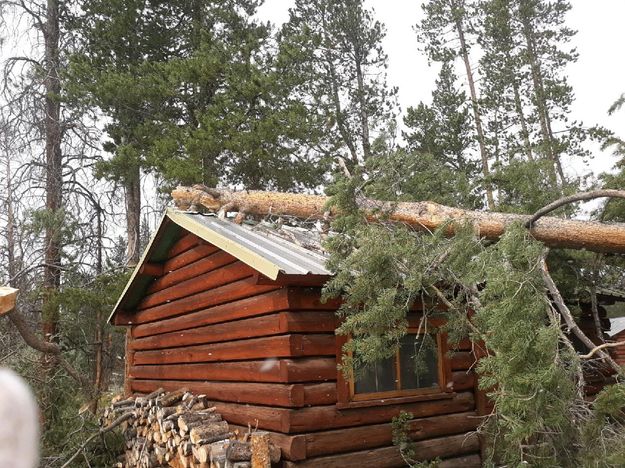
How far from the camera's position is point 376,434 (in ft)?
21.4

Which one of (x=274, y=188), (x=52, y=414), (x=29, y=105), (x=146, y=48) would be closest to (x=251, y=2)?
(x=146, y=48)

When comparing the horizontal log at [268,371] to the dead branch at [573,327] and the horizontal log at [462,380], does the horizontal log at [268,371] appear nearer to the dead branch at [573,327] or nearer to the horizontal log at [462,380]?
the horizontal log at [462,380]

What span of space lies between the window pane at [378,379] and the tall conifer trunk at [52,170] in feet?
27.0

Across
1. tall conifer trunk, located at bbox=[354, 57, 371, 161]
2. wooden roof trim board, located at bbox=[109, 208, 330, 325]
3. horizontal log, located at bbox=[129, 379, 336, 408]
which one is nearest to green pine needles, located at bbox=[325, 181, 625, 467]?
wooden roof trim board, located at bbox=[109, 208, 330, 325]

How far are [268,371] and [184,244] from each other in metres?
3.18

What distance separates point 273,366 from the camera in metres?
6.39

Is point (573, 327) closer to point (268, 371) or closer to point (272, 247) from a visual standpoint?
point (268, 371)

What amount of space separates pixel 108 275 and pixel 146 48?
24.5ft

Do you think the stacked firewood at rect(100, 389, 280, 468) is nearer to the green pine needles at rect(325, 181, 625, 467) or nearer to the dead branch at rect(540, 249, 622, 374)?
the green pine needles at rect(325, 181, 625, 467)

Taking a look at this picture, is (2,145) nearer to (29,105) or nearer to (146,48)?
(29,105)

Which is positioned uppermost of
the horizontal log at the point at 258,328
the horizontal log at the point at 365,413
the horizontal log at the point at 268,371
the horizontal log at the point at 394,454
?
the horizontal log at the point at 258,328

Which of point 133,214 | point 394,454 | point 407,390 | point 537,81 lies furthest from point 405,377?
point 537,81

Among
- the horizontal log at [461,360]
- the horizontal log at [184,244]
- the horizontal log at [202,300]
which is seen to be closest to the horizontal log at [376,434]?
the horizontal log at [461,360]

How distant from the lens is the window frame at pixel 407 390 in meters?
6.39
